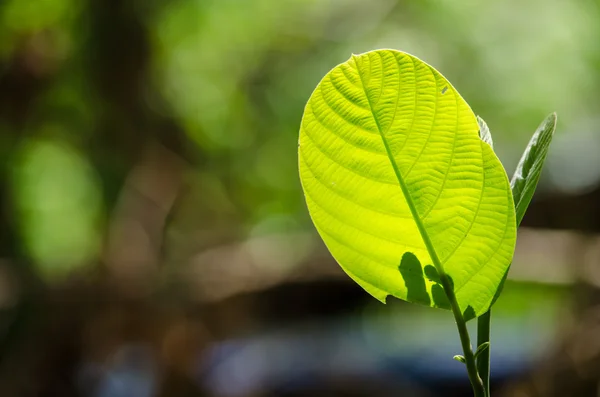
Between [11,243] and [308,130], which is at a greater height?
[308,130]

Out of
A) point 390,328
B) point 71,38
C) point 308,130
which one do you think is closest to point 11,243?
point 71,38

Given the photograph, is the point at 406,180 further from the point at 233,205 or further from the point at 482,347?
the point at 233,205

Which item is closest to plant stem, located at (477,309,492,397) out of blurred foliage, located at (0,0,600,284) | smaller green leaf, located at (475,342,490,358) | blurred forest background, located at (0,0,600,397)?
smaller green leaf, located at (475,342,490,358)

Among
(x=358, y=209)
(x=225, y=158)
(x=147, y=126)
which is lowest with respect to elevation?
(x=225, y=158)

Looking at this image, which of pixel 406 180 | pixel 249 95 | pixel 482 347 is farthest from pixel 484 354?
pixel 249 95

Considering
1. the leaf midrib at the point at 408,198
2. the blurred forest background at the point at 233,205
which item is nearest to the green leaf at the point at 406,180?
the leaf midrib at the point at 408,198

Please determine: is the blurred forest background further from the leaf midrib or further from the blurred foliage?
the leaf midrib

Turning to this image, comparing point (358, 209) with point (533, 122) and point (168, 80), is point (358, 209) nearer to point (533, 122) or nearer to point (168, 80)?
point (168, 80)
